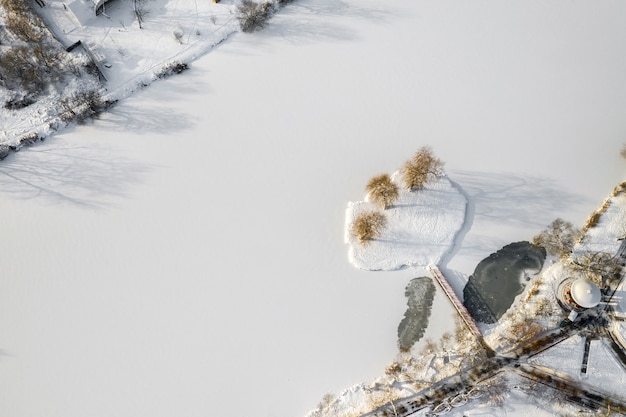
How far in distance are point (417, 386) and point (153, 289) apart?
610 inches

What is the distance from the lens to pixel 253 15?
3009 centimetres

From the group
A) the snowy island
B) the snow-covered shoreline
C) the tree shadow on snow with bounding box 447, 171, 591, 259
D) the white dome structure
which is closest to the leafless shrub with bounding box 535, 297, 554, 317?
the snowy island

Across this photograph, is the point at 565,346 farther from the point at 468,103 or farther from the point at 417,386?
the point at 468,103

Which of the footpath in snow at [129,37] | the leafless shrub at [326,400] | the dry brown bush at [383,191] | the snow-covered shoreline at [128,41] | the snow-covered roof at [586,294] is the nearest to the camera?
the snow-covered roof at [586,294]

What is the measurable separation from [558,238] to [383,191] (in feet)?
34.1

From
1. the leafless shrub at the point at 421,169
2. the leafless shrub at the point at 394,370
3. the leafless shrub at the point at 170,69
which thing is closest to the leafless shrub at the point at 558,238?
the leafless shrub at the point at 421,169

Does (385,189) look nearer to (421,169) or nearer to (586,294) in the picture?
(421,169)

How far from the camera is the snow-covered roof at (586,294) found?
22.9m

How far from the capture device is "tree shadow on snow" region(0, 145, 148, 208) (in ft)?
89.5

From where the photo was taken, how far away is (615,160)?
27250 mm

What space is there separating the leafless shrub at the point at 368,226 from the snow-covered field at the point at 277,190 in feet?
3.75

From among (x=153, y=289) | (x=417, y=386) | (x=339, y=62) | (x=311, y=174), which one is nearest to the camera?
(x=417, y=386)

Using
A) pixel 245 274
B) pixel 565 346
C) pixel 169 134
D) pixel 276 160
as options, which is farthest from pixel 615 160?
pixel 169 134

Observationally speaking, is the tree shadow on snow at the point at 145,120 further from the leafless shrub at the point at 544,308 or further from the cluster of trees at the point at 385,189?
the leafless shrub at the point at 544,308
